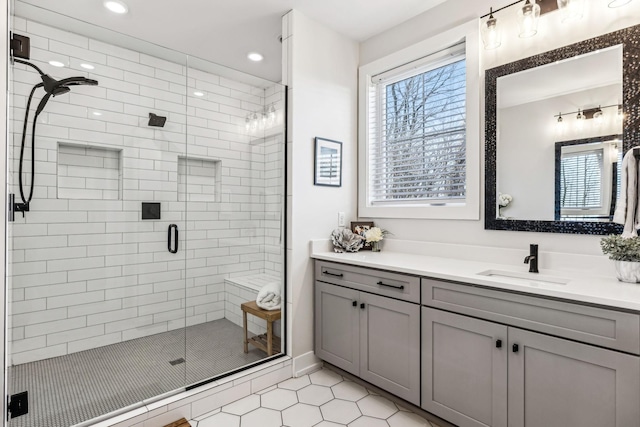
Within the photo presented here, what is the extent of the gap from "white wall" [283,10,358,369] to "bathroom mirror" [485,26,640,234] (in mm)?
1168

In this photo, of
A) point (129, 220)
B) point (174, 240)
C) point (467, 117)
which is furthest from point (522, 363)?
point (129, 220)

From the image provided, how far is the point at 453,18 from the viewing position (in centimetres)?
235

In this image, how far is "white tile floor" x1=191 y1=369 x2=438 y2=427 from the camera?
1.91 metres

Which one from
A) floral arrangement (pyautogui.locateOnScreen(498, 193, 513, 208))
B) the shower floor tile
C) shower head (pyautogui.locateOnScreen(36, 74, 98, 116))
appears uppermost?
shower head (pyautogui.locateOnScreen(36, 74, 98, 116))

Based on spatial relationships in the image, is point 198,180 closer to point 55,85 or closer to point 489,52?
point 55,85

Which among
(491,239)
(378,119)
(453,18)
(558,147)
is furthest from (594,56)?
(378,119)

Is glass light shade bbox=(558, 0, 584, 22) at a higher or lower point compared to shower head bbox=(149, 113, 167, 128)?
higher

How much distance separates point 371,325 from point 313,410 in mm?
627

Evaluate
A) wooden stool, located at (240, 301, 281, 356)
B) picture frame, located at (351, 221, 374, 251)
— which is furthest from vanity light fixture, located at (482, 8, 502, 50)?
wooden stool, located at (240, 301, 281, 356)

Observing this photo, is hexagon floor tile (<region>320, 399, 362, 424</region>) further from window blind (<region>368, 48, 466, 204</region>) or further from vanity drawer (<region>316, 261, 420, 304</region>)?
window blind (<region>368, 48, 466, 204</region>)

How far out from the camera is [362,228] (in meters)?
2.76

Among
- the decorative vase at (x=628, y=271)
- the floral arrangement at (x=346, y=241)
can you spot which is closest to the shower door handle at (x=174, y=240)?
the floral arrangement at (x=346, y=241)

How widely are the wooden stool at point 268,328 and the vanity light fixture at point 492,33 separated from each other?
7.78 feet

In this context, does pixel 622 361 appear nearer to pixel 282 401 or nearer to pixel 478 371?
pixel 478 371
